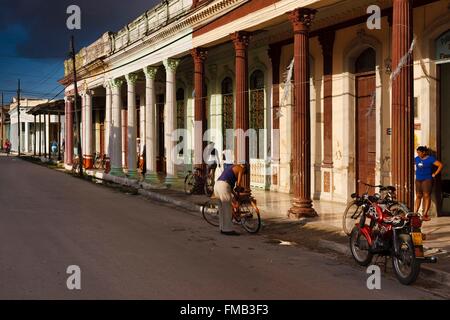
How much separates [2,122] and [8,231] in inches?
3258

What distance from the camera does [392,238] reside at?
289 inches

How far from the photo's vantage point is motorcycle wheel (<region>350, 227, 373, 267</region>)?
786 centimetres

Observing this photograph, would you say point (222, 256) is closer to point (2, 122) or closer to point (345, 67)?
point (345, 67)

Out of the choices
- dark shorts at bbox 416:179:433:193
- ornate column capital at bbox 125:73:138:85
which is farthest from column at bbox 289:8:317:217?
ornate column capital at bbox 125:73:138:85

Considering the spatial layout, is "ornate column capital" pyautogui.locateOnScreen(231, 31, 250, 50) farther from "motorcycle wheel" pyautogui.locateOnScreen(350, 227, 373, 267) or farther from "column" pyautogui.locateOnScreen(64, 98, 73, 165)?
"column" pyautogui.locateOnScreen(64, 98, 73, 165)

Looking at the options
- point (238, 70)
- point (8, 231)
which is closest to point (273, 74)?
point (238, 70)

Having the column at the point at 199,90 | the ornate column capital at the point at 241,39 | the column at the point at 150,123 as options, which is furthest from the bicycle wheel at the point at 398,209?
the column at the point at 150,123

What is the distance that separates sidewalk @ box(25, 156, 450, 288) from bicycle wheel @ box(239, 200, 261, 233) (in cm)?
25

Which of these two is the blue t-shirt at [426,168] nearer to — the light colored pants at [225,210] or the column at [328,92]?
the column at [328,92]

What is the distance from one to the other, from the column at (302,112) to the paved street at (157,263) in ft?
6.90

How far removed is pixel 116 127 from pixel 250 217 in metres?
15.2

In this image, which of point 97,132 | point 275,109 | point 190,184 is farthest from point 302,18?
point 97,132

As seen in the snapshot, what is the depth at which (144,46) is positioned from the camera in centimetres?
2180

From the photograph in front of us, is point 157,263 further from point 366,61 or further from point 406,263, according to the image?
point 366,61
